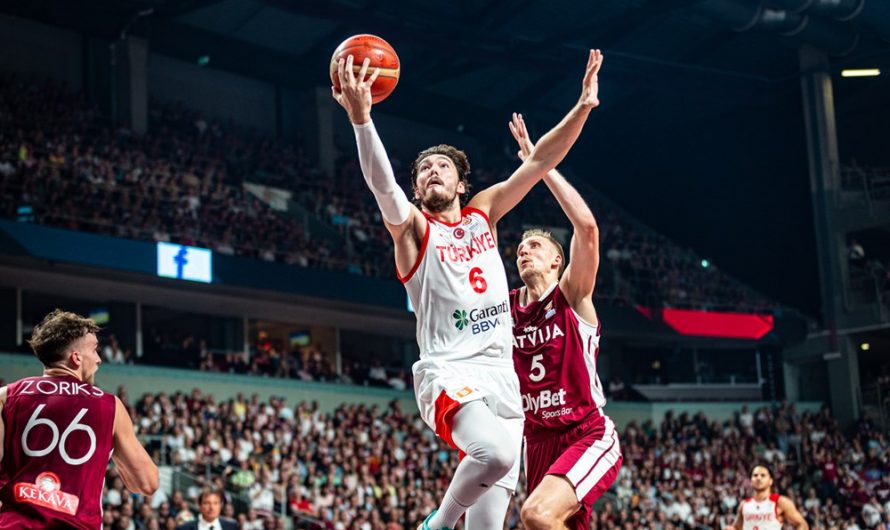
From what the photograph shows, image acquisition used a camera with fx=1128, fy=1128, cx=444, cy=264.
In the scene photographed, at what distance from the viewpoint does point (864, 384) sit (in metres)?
40.7

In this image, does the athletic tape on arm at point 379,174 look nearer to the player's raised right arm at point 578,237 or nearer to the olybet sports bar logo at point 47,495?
the player's raised right arm at point 578,237

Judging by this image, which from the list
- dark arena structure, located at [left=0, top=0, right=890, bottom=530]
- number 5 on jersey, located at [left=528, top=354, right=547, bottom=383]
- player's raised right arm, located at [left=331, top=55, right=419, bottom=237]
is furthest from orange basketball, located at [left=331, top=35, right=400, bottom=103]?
dark arena structure, located at [left=0, top=0, right=890, bottom=530]

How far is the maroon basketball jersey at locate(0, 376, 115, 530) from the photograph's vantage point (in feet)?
19.3

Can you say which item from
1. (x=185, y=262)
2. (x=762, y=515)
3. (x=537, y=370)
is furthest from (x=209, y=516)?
(x=185, y=262)

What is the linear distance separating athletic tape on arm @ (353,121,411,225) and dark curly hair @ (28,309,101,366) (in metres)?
1.83

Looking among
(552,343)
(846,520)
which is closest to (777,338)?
(846,520)

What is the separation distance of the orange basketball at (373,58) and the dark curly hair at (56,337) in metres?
2.04

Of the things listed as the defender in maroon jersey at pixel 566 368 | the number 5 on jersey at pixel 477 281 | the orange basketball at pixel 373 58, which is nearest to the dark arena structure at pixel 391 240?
the defender in maroon jersey at pixel 566 368

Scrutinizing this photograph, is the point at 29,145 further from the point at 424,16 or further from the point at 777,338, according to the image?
the point at 777,338

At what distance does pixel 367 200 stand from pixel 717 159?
15256 millimetres

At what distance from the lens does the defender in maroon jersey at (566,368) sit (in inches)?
307

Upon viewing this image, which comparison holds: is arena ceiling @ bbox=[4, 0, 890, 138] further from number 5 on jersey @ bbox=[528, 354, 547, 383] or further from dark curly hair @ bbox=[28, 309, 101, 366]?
dark curly hair @ bbox=[28, 309, 101, 366]

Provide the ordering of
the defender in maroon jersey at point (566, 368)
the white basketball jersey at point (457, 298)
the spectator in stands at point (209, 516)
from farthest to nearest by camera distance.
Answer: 1. the spectator in stands at point (209, 516)
2. the defender in maroon jersey at point (566, 368)
3. the white basketball jersey at point (457, 298)

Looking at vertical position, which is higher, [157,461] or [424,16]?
[424,16]
